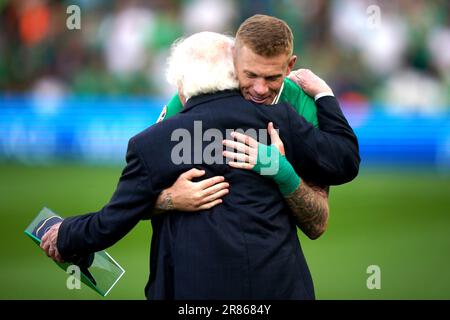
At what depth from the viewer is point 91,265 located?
12.9ft

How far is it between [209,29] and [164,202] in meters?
10.2

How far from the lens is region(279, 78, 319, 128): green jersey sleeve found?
12.7 ft

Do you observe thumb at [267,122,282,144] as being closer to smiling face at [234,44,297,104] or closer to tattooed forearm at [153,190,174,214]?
smiling face at [234,44,297,104]

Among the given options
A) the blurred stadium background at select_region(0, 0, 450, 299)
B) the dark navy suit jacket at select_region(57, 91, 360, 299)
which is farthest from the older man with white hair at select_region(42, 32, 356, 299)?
the blurred stadium background at select_region(0, 0, 450, 299)

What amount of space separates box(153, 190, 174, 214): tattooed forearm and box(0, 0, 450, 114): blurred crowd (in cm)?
954

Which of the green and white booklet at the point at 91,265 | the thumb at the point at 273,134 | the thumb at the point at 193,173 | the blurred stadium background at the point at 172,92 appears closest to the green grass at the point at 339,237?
the blurred stadium background at the point at 172,92

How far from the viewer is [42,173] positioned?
1210 cm

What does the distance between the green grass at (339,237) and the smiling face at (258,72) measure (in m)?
3.59

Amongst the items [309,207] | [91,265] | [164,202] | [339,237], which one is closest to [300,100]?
[309,207]

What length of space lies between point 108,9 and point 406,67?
488cm
